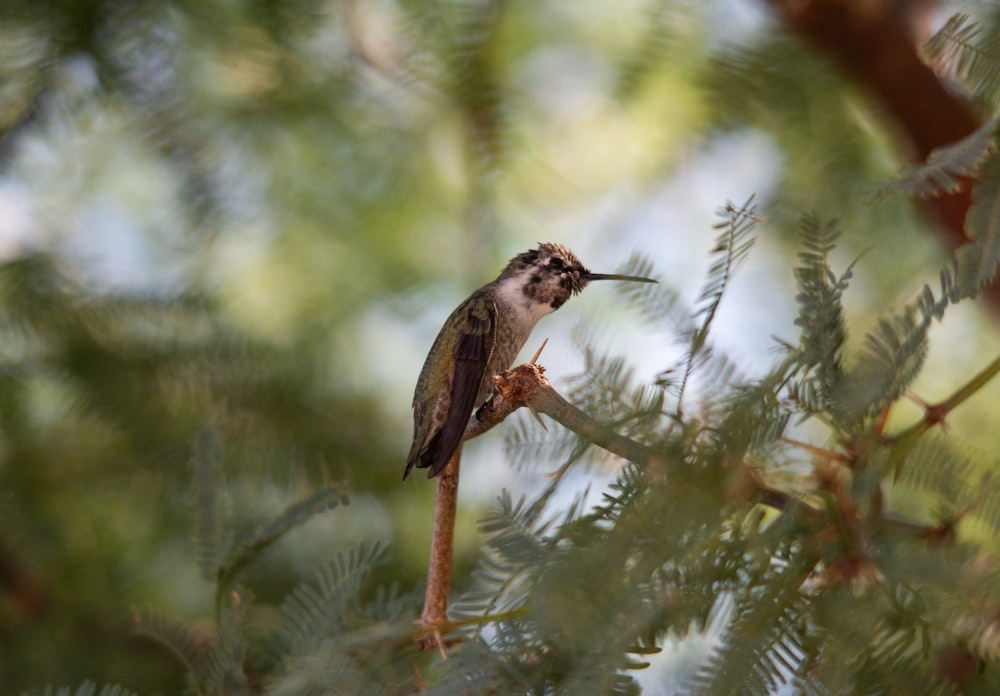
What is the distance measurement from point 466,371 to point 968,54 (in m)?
0.74

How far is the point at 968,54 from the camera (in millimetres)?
1063

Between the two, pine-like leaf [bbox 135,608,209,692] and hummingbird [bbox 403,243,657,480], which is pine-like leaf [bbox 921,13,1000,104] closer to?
hummingbird [bbox 403,243,657,480]

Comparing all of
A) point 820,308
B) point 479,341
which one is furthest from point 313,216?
point 820,308

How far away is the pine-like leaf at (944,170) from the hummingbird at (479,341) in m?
0.32

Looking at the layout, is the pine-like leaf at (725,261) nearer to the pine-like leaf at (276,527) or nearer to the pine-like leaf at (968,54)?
the pine-like leaf at (968,54)

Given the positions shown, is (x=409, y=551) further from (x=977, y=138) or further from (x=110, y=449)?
(x=977, y=138)

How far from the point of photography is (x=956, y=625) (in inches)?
27.7

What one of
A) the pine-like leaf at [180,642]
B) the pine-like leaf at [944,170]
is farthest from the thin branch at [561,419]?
the pine-like leaf at [180,642]

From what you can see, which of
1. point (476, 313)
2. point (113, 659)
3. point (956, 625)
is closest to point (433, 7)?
point (476, 313)

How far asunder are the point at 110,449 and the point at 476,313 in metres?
1.13

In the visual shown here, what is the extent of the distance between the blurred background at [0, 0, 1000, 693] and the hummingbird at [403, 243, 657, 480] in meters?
0.27

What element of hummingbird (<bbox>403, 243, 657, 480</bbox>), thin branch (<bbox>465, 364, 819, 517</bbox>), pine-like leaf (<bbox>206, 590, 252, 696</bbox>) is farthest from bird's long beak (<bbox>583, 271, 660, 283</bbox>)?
pine-like leaf (<bbox>206, 590, 252, 696</bbox>)

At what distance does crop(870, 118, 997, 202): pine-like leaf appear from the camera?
0.91m

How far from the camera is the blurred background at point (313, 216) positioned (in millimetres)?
2123
